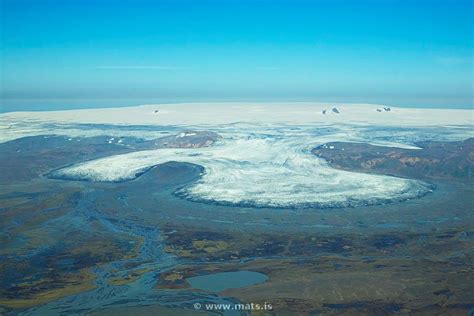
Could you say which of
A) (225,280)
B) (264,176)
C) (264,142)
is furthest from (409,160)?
(225,280)

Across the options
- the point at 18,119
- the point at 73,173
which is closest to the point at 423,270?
the point at 73,173

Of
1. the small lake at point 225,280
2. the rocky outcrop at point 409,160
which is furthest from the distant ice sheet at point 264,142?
the small lake at point 225,280

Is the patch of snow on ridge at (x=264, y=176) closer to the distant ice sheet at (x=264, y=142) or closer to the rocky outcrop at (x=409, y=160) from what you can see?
the distant ice sheet at (x=264, y=142)

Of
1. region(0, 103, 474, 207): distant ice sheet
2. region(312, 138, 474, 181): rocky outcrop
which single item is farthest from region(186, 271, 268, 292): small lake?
region(312, 138, 474, 181): rocky outcrop

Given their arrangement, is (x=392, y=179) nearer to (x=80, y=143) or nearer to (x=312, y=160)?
(x=312, y=160)

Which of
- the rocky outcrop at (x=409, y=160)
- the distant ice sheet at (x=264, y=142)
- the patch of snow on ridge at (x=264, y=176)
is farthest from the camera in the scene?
the rocky outcrop at (x=409, y=160)
